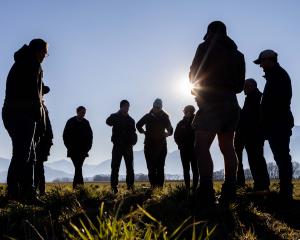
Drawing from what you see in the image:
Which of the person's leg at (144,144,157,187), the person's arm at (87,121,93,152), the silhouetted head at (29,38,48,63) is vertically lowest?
the person's leg at (144,144,157,187)

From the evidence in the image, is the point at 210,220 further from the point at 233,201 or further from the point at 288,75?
the point at 288,75

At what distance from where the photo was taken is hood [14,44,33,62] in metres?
7.57

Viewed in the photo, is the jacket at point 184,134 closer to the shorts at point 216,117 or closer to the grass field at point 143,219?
the grass field at point 143,219

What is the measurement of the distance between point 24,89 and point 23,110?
32 cm

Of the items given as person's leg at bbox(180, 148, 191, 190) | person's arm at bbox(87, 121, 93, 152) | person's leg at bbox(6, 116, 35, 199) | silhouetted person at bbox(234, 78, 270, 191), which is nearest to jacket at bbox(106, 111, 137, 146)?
person's arm at bbox(87, 121, 93, 152)

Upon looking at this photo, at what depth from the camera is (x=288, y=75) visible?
8641 millimetres

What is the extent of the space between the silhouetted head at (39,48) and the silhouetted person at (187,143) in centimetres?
606

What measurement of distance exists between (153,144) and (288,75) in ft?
17.1

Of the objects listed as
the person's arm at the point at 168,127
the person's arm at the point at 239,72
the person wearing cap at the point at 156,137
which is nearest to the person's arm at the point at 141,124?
the person wearing cap at the point at 156,137

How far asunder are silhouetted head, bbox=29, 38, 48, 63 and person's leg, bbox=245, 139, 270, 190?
5.20 metres

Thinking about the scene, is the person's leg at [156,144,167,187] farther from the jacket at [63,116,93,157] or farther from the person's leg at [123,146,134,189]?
the jacket at [63,116,93,157]

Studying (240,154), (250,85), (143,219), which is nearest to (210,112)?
(143,219)

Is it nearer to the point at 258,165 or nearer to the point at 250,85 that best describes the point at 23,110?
the point at 258,165

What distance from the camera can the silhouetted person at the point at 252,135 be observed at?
10570 mm
